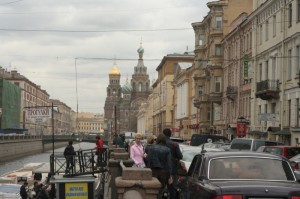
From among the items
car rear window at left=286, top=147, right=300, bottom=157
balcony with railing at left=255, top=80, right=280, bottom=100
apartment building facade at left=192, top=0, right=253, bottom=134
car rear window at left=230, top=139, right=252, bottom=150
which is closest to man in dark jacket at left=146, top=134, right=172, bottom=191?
car rear window at left=286, top=147, right=300, bottom=157

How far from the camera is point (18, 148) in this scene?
99562mm

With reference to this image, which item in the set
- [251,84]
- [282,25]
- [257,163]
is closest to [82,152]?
[257,163]

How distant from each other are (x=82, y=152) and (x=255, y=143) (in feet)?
26.3

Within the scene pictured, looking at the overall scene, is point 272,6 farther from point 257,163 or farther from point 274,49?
point 257,163

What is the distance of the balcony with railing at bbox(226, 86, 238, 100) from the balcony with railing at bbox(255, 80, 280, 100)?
482 inches

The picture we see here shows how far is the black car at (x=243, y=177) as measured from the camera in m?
8.54

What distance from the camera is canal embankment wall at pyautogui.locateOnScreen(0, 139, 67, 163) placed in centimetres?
8536

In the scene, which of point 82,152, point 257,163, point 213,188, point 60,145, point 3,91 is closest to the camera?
point 213,188

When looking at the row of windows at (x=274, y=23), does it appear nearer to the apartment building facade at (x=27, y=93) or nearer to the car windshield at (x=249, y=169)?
the car windshield at (x=249, y=169)

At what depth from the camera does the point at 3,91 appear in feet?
364

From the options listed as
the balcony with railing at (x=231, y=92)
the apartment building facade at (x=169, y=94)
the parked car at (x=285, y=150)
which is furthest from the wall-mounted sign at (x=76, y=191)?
the apartment building facade at (x=169, y=94)

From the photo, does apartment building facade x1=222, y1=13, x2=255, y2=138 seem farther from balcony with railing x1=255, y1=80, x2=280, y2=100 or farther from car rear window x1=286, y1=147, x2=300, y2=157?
car rear window x1=286, y1=147, x2=300, y2=157

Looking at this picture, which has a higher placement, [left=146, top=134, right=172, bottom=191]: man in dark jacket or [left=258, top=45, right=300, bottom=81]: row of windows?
[left=258, top=45, right=300, bottom=81]: row of windows

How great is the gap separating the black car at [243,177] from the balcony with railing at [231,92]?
48789 millimetres
